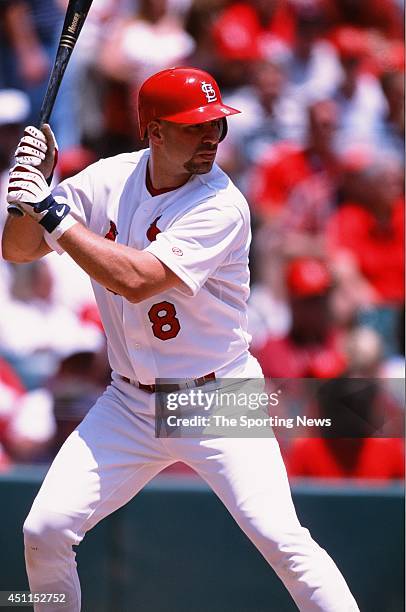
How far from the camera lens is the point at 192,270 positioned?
289cm

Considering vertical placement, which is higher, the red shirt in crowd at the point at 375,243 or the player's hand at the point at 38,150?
the player's hand at the point at 38,150

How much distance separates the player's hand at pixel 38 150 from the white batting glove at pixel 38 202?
52mm

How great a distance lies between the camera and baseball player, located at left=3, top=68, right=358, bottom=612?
2.84 metres

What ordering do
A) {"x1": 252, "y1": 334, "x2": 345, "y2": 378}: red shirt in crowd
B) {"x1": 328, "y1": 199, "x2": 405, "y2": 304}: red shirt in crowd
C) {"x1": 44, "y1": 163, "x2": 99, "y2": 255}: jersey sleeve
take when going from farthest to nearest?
{"x1": 328, "y1": 199, "x2": 405, "y2": 304}: red shirt in crowd
{"x1": 252, "y1": 334, "x2": 345, "y2": 378}: red shirt in crowd
{"x1": 44, "y1": 163, "x2": 99, "y2": 255}: jersey sleeve

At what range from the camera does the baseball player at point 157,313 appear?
2842 millimetres

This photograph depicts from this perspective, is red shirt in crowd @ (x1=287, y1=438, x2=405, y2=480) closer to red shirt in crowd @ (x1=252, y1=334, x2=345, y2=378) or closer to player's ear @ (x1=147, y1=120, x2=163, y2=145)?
red shirt in crowd @ (x1=252, y1=334, x2=345, y2=378)

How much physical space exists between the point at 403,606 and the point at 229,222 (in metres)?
1.75

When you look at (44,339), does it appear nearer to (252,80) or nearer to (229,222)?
(252,80)

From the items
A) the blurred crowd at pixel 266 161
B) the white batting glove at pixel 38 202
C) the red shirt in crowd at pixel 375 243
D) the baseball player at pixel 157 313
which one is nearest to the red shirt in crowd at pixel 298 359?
the blurred crowd at pixel 266 161

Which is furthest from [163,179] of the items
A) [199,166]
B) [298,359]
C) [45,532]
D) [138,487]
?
[298,359]

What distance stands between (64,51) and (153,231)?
2.03 ft

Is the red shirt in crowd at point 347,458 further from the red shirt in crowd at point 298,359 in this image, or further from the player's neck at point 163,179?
the player's neck at point 163,179

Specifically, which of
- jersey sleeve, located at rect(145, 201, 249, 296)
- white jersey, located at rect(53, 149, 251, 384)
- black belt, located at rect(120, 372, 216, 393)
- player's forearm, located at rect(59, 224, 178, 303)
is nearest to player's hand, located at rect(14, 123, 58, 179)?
white jersey, located at rect(53, 149, 251, 384)

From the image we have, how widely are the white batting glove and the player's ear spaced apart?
41cm
